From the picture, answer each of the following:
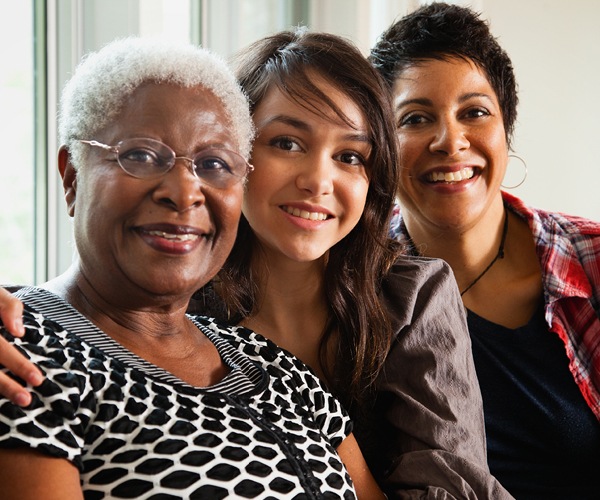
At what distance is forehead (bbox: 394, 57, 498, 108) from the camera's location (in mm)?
1832

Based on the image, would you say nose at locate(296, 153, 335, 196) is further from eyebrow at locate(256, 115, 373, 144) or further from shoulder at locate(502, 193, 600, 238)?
shoulder at locate(502, 193, 600, 238)

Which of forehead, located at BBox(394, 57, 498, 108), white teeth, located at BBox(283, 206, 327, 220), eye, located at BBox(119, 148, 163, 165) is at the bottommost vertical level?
white teeth, located at BBox(283, 206, 327, 220)

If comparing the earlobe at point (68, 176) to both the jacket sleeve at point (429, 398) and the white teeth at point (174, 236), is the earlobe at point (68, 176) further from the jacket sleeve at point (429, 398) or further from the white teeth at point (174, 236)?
the jacket sleeve at point (429, 398)

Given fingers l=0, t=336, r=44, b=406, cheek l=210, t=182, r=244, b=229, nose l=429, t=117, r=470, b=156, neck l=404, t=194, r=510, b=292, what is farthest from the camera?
neck l=404, t=194, r=510, b=292

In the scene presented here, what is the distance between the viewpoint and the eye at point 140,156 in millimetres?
1039

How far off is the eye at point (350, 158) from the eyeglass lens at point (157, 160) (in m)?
0.41

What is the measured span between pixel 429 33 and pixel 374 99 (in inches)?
20.7

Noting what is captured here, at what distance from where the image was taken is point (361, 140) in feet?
4.81

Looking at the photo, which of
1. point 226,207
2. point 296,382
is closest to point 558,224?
point 296,382

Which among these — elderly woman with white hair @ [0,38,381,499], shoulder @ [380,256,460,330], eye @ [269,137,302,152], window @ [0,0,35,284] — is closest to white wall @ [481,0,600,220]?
shoulder @ [380,256,460,330]

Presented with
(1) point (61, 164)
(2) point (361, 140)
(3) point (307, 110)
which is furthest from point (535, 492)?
(1) point (61, 164)

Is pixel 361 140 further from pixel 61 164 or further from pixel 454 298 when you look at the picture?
pixel 61 164

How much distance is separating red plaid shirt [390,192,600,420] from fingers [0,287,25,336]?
4.69 ft

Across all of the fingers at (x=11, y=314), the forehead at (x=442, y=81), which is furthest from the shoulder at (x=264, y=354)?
the forehead at (x=442, y=81)
